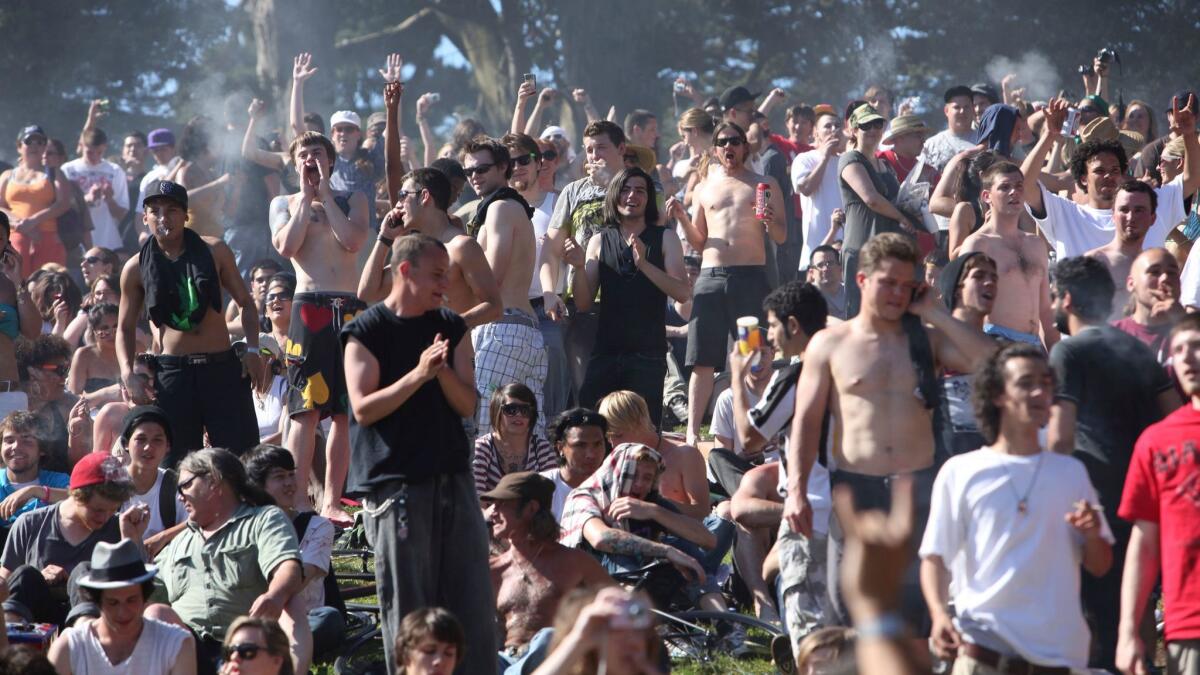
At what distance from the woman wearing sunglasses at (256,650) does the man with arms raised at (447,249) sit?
1749mm

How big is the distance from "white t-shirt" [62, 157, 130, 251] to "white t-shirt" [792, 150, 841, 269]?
6628 millimetres

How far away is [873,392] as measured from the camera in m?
5.90

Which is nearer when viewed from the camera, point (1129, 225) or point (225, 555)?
point (225, 555)

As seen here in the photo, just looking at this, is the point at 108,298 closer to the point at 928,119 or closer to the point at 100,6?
the point at 928,119

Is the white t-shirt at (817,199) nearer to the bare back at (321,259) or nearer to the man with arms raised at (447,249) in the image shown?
the bare back at (321,259)

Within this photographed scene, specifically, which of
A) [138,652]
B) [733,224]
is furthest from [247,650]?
[733,224]

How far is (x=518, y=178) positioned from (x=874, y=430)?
503 centimetres

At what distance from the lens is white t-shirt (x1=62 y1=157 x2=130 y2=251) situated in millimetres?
15492

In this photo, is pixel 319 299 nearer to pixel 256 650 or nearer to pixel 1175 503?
pixel 256 650

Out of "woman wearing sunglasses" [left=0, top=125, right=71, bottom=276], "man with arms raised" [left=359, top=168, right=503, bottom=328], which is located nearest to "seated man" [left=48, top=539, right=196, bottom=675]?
"man with arms raised" [left=359, top=168, right=503, bottom=328]

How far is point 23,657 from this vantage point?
17.7ft

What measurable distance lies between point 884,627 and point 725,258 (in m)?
8.96

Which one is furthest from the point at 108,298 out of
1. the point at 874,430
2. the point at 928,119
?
the point at 928,119

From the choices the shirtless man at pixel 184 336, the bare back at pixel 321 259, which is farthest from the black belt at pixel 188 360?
the bare back at pixel 321 259
